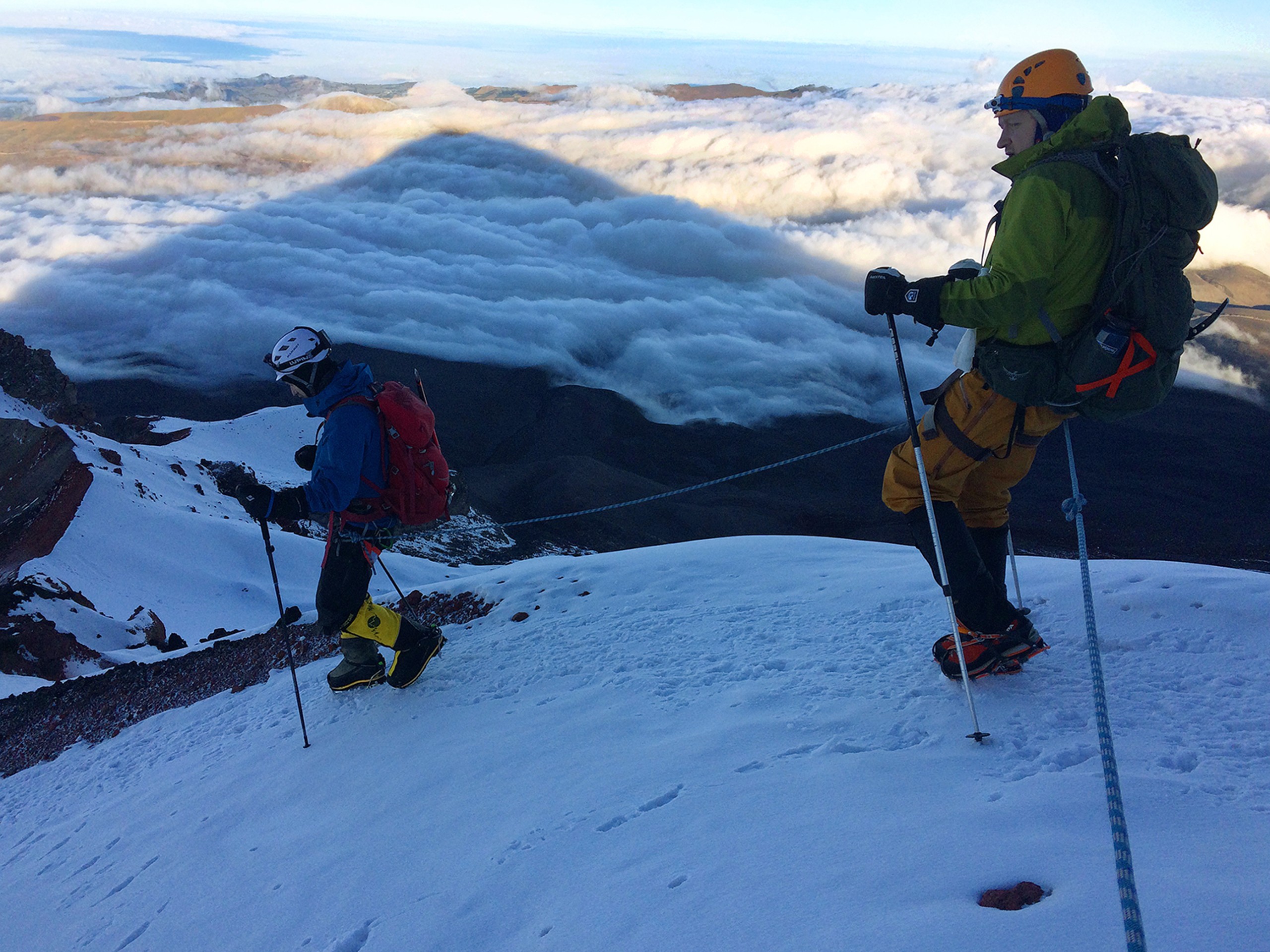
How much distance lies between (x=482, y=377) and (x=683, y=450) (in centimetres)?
3489

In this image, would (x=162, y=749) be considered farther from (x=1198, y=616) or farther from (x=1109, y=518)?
(x=1109, y=518)

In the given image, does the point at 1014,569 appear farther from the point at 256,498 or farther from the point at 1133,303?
the point at 256,498

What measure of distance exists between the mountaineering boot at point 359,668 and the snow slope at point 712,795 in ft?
0.37

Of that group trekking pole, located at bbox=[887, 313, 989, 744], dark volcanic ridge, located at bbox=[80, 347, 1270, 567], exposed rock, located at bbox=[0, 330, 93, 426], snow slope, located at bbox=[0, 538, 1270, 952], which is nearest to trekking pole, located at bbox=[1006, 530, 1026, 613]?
snow slope, located at bbox=[0, 538, 1270, 952]

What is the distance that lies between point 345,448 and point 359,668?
160 centimetres

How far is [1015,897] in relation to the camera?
192 cm

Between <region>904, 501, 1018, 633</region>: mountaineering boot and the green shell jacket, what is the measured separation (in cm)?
85

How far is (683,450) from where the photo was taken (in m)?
102

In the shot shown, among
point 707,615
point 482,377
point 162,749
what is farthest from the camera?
point 482,377

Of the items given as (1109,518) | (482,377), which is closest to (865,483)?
(1109,518)

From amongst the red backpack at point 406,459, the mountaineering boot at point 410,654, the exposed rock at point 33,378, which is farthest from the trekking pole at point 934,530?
the exposed rock at point 33,378

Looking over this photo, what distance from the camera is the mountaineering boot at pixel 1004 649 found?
10.5ft

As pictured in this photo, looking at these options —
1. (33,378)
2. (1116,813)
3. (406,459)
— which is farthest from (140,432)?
(1116,813)

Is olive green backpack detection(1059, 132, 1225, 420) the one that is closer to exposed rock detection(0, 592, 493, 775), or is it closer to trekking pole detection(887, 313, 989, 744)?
trekking pole detection(887, 313, 989, 744)
